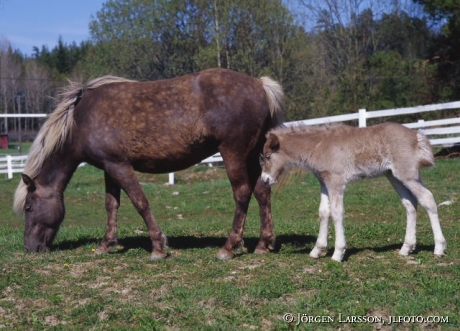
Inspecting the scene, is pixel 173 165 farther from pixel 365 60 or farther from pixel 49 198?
pixel 365 60

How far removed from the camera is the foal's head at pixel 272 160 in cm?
725

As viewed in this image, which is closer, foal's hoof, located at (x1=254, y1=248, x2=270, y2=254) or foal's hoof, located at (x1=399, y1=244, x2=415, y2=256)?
foal's hoof, located at (x1=399, y1=244, x2=415, y2=256)

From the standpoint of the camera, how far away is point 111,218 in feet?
28.0

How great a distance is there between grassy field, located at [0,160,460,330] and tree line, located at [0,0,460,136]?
15560 millimetres

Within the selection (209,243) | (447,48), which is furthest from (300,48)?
(209,243)

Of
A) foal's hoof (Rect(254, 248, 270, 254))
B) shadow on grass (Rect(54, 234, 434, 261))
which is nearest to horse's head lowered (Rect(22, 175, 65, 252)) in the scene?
shadow on grass (Rect(54, 234, 434, 261))

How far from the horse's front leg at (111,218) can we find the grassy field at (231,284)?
0.20 metres

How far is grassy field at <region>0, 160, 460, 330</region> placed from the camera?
17.4 feet

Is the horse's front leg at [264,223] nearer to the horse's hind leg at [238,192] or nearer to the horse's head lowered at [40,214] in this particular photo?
the horse's hind leg at [238,192]

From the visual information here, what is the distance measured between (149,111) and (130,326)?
10.5 ft

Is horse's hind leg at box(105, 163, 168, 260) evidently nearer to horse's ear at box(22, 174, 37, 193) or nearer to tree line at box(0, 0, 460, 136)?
horse's ear at box(22, 174, 37, 193)

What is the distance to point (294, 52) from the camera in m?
34.3

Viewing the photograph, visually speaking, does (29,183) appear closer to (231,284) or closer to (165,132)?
(165,132)

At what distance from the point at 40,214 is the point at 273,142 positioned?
332 cm
